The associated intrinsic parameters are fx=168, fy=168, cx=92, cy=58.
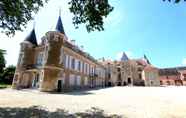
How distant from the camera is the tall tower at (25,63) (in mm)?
27188

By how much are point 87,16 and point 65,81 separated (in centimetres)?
1902

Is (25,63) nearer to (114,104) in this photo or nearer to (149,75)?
(114,104)

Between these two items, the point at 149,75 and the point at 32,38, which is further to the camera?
the point at 149,75

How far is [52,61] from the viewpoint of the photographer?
967 inches

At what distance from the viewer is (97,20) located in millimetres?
8914

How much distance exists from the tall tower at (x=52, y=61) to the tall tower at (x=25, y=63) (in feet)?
14.9

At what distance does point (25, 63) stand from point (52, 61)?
6.40 meters

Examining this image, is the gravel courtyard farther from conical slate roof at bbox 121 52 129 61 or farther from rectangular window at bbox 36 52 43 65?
conical slate roof at bbox 121 52 129 61

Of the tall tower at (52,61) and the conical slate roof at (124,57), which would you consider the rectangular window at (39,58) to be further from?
the conical slate roof at (124,57)

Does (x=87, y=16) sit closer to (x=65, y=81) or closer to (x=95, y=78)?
(x=65, y=81)

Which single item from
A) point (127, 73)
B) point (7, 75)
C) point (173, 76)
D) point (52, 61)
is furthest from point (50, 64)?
point (173, 76)

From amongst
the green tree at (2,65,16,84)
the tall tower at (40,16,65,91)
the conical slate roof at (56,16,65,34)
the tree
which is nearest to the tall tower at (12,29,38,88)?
the tall tower at (40,16,65,91)

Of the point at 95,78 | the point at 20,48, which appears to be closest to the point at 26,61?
the point at 20,48

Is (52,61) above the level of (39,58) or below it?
below
